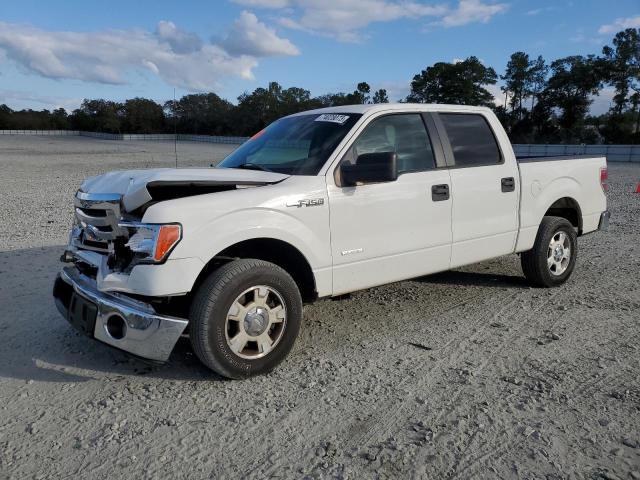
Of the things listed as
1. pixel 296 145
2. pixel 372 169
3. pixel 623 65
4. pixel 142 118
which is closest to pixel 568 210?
pixel 372 169

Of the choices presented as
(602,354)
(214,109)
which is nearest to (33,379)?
(602,354)

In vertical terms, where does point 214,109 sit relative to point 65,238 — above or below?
above

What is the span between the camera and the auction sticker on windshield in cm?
450

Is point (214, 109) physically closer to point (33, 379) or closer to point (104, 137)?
point (104, 137)

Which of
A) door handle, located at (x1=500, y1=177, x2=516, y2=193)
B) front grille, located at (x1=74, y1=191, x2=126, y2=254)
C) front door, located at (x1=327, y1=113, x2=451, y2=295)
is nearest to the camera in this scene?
front grille, located at (x1=74, y1=191, x2=126, y2=254)

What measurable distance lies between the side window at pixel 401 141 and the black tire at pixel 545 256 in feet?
5.68

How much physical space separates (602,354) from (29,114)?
10356cm

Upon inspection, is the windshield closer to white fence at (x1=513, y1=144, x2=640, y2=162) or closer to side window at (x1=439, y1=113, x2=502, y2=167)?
side window at (x1=439, y1=113, x2=502, y2=167)

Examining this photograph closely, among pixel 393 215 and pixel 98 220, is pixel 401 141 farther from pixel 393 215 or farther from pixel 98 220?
pixel 98 220

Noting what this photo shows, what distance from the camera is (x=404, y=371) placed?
3.88 metres

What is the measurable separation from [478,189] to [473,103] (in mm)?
53967

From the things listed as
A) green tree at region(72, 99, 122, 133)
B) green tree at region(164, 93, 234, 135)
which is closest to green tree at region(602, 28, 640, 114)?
green tree at region(164, 93, 234, 135)

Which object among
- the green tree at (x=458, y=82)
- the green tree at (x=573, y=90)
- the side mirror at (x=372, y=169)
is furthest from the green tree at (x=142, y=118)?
the side mirror at (x=372, y=169)

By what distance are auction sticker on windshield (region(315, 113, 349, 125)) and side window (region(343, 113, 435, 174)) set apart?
219 mm
